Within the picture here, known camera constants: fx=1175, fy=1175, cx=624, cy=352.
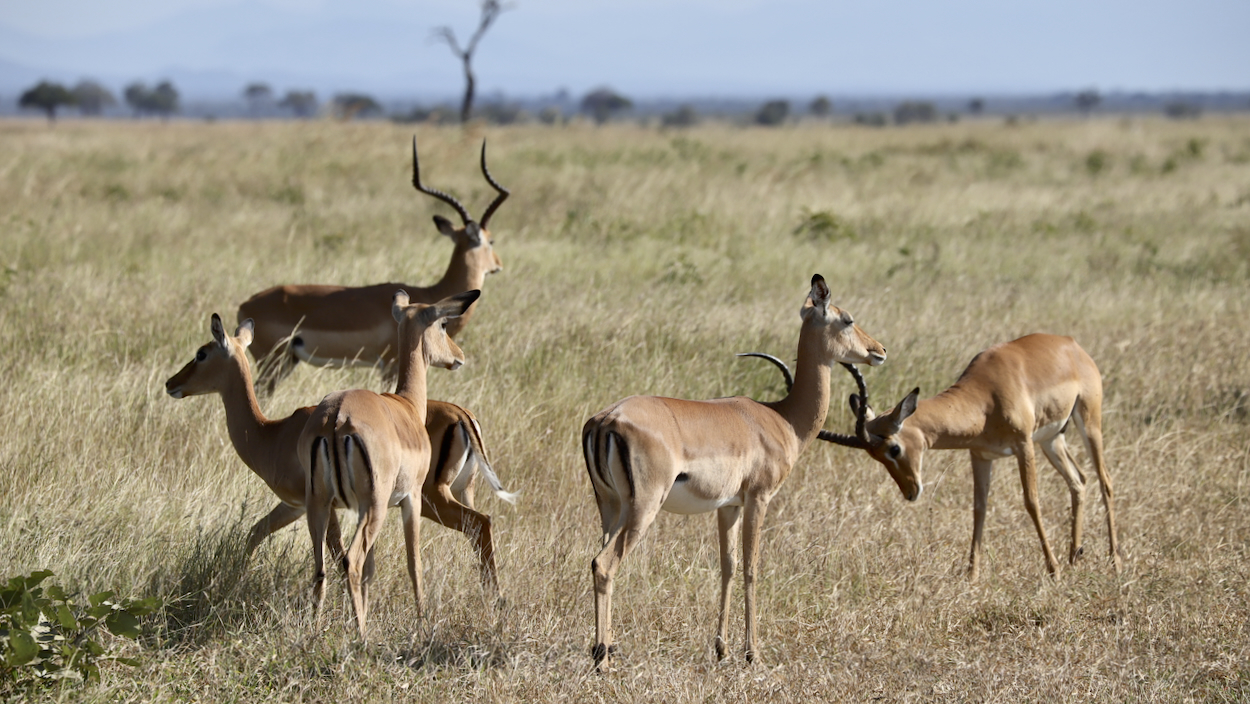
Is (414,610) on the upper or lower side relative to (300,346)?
lower

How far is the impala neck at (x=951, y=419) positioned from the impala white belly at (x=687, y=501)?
1.39m

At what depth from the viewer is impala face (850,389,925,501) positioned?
15.8 ft

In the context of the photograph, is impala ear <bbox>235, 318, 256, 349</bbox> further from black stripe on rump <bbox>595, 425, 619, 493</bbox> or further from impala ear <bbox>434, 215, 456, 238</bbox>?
impala ear <bbox>434, 215, 456, 238</bbox>

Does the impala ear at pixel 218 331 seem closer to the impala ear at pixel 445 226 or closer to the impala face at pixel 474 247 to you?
the impala face at pixel 474 247

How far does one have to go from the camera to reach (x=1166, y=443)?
20.8 feet

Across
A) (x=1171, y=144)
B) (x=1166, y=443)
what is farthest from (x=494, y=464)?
(x=1171, y=144)

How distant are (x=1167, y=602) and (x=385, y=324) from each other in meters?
4.04

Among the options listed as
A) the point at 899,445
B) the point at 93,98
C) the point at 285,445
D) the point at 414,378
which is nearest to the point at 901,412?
the point at 899,445

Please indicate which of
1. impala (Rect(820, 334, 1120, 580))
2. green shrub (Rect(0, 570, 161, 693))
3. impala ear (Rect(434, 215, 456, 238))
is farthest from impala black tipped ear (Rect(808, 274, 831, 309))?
impala ear (Rect(434, 215, 456, 238))

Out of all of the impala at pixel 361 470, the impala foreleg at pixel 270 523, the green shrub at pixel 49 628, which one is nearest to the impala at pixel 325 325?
the impala foreleg at pixel 270 523

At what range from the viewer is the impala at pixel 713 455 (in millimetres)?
3605

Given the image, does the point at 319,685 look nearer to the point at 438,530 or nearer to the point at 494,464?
the point at 438,530

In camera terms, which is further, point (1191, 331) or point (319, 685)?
point (1191, 331)

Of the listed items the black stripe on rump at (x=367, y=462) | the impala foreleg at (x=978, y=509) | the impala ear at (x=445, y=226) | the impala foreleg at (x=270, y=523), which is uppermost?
the impala ear at (x=445, y=226)
